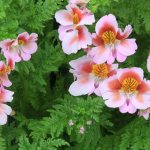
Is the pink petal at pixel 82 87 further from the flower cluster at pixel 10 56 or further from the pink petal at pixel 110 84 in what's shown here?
Answer: the flower cluster at pixel 10 56

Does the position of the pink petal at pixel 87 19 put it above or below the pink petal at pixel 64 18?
below

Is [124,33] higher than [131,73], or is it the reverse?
[124,33]

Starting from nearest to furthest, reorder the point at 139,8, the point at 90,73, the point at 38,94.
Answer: the point at 90,73 < the point at 139,8 < the point at 38,94

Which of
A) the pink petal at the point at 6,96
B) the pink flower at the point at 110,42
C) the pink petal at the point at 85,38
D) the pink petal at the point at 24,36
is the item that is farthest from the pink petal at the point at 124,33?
the pink petal at the point at 6,96

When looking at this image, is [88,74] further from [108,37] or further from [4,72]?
[4,72]

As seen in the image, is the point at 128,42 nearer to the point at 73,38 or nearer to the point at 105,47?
the point at 105,47

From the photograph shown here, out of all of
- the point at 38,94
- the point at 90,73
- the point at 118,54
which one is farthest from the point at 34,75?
the point at 118,54

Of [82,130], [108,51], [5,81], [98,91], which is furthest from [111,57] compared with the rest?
[5,81]

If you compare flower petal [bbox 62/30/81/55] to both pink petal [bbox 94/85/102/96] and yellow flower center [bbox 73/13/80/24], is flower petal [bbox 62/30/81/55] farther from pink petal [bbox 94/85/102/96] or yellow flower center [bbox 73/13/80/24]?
pink petal [bbox 94/85/102/96]
